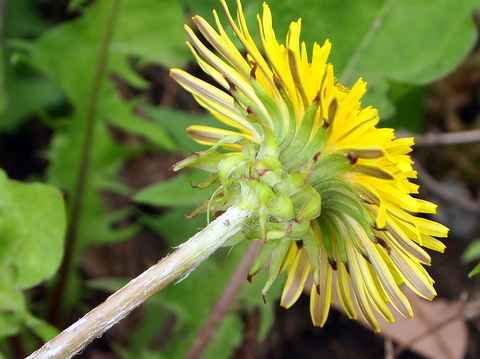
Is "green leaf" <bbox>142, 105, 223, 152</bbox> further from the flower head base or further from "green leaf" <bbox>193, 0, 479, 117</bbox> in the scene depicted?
the flower head base

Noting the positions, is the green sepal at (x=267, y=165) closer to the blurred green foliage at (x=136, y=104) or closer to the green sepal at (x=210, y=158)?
the green sepal at (x=210, y=158)

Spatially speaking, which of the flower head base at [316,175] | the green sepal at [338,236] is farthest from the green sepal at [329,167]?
the green sepal at [338,236]

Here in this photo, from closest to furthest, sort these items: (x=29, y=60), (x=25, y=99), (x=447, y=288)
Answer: (x=29, y=60) → (x=447, y=288) → (x=25, y=99)

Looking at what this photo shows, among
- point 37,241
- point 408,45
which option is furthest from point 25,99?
point 408,45

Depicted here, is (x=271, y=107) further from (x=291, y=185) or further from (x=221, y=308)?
(x=221, y=308)

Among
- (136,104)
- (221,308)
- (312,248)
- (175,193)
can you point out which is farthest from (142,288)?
(136,104)

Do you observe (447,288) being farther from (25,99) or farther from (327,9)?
(25,99)

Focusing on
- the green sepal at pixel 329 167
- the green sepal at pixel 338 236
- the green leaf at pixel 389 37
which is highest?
the green leaf at pixel 389 37

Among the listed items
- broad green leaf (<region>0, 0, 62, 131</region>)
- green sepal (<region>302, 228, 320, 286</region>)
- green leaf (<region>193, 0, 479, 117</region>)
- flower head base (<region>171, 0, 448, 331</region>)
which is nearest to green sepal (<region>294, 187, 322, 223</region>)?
flower head base (<region>171, 0, 448, 331</region>)
